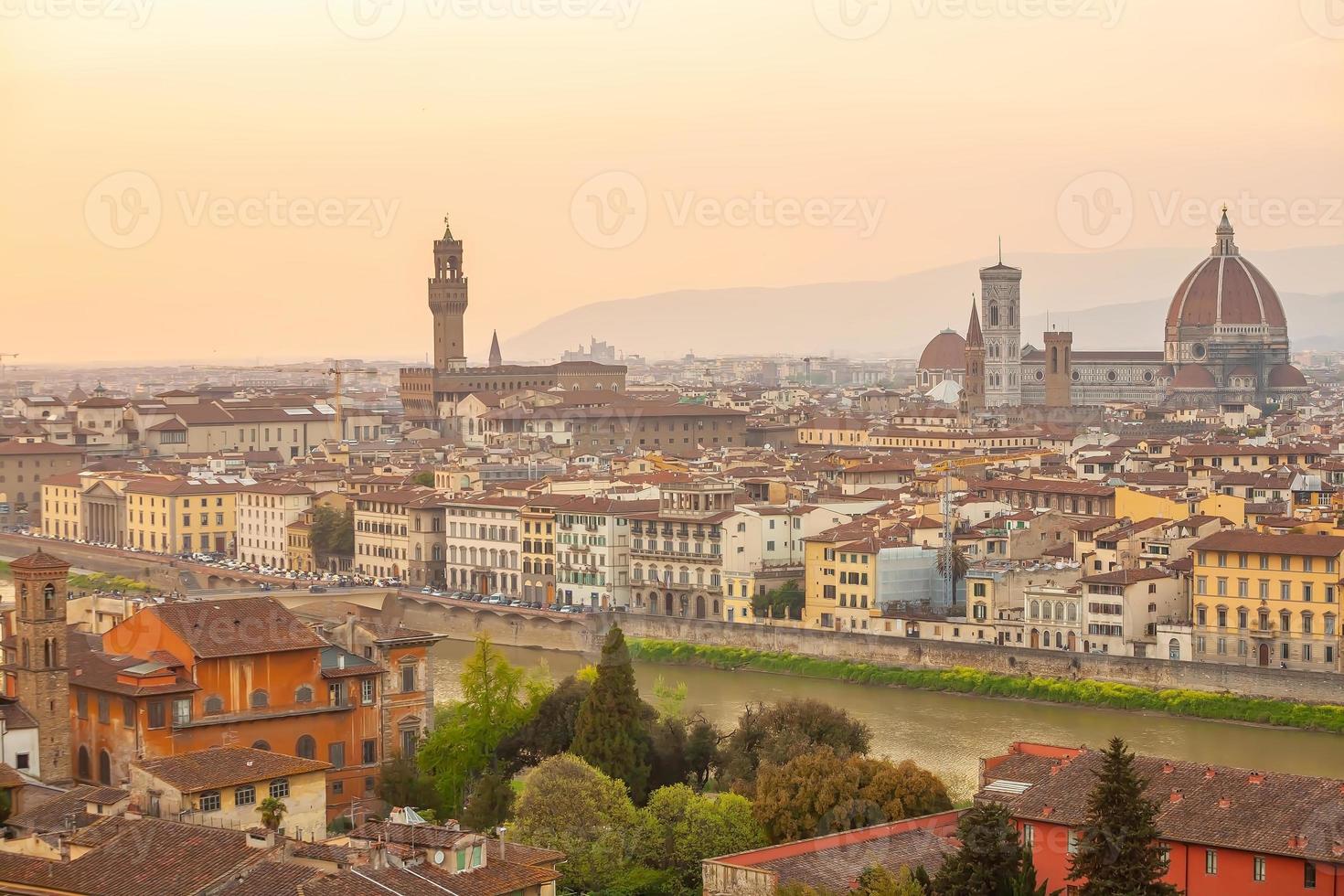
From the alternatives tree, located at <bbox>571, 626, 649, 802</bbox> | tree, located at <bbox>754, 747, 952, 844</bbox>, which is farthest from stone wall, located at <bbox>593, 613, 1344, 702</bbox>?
tree, located at <bbox>754, 747, 952, 844</bbox>

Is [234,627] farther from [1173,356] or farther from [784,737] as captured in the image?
[1173,356]

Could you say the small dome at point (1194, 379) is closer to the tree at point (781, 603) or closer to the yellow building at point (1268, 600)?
the tree at point (781, 603)

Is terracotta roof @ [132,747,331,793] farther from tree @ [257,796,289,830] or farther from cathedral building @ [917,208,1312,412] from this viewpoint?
cathedral building @ [917,208,1312,412]

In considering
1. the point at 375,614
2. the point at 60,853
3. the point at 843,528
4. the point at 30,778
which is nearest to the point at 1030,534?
the point at 843,528

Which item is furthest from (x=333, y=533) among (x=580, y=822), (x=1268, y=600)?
(x=580, y=822)

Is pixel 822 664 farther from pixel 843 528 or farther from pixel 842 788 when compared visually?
pixel 842 788

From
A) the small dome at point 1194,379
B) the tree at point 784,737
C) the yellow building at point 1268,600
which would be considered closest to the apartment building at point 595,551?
the yellow building at point 1268,600

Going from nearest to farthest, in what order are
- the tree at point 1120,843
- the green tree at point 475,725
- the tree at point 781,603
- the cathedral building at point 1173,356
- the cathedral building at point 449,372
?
the tree at point 1120,843 → the green tree at point 475,725 → the tree at point 781,603 → the cathedral building at point 449,372 → the cathedral building at point 1173,356
